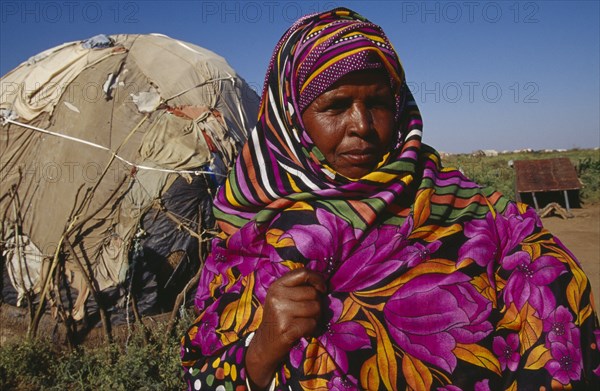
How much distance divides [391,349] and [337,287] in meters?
0.18

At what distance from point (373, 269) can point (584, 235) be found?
30.5ft

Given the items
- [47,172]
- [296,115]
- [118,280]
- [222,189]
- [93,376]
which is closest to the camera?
[296,115]

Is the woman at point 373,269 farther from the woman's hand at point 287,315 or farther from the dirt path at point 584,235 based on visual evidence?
the dirt path at point 584,235

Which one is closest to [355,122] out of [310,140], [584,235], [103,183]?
[310,140]

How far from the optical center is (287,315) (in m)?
1.04

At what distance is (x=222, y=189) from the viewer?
56.8 inches

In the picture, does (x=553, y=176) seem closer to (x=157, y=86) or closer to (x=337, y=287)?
(x=157, y=86)

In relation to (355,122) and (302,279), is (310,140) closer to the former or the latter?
(355,122)

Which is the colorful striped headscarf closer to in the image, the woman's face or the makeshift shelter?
the woman's face

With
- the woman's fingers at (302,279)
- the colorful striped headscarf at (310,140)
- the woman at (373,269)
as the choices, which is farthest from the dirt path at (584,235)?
the woman's fingers at (302,279)

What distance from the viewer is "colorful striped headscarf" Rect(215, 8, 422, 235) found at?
1.16m

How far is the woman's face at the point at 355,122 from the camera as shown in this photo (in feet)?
3.85

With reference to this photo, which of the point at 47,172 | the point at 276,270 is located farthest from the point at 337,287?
the point at 47,172

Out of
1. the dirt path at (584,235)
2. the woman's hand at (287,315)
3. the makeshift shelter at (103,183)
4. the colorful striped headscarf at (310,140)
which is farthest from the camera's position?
→ the dirt path at (584,235)
